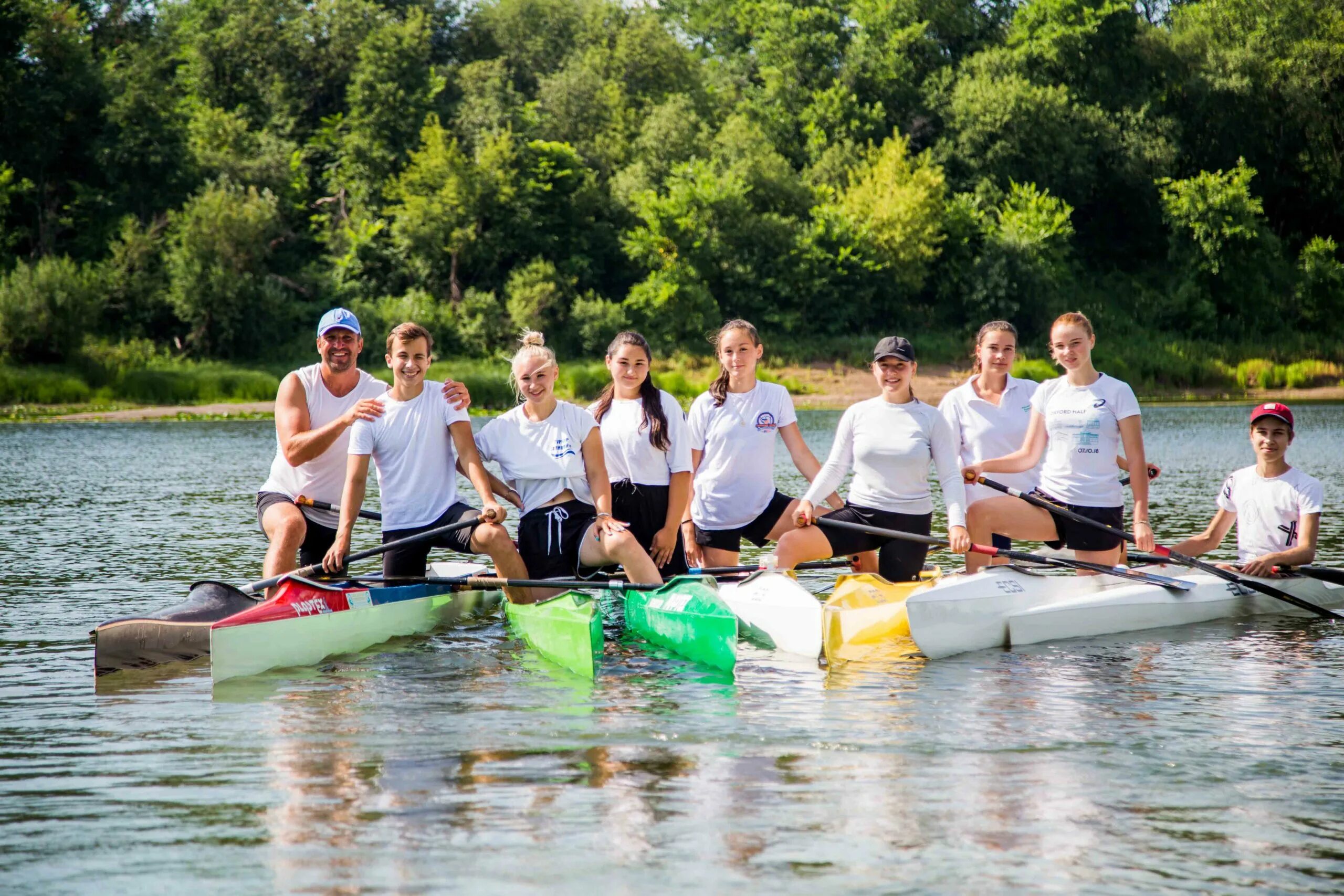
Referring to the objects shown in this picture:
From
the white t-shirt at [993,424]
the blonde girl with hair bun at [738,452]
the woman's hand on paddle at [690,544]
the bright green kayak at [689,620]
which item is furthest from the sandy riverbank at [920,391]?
the bright green kayak at [689,620]

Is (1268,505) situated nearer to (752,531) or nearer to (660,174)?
(752,531)

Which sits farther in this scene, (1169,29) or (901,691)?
(1169,29)

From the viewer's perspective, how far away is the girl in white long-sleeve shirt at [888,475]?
26.4 feet

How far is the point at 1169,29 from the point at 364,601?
70.8 metres

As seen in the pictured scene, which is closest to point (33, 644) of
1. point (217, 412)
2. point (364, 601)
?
point (364, 601)

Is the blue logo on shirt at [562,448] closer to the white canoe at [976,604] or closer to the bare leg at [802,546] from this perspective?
the bare leg at [802,546]

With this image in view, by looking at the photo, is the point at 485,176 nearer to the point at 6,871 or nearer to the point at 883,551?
the point at 883,551

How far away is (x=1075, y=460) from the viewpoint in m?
8.80

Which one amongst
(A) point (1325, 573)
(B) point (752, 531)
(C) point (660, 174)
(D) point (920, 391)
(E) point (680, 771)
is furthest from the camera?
(C) point (660, 174)

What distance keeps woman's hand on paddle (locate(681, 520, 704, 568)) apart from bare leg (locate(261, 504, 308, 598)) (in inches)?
92.8

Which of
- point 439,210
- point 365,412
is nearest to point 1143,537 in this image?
point 365,412

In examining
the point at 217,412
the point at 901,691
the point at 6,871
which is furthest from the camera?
the point at 217,412

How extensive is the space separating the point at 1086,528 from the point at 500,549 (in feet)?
12.4

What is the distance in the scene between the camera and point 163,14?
63.7 m
